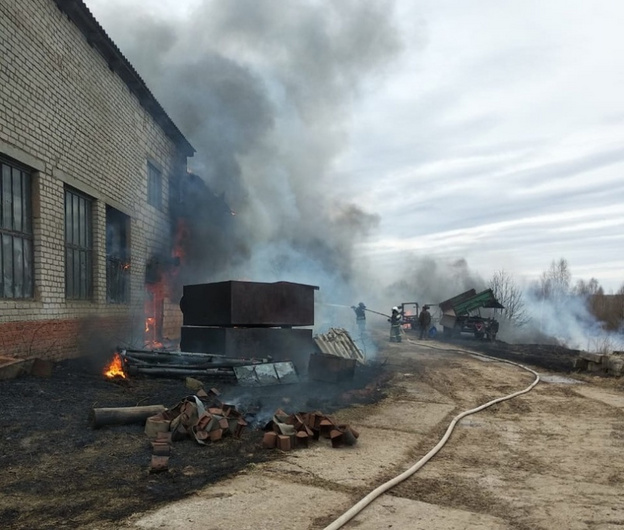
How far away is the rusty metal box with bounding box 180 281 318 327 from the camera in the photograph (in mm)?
10633

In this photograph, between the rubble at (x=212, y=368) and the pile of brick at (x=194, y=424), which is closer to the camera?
the pile of brick at (x=194, y=424)

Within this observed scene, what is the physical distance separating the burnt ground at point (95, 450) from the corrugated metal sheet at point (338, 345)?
9.83ft

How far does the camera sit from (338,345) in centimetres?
1295

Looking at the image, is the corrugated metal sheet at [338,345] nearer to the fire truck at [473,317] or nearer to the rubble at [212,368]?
the rubble at [212,368]

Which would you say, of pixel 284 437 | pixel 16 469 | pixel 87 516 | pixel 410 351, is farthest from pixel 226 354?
pixel 410 351

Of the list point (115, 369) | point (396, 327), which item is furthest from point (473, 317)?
point (115, 369)

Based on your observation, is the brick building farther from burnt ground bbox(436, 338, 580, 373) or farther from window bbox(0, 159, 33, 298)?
burnt ground bbox(436, 338, 580, 373)

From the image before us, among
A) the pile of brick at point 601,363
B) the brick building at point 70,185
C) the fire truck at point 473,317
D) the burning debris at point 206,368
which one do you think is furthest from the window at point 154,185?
the fire truck at point 473,317

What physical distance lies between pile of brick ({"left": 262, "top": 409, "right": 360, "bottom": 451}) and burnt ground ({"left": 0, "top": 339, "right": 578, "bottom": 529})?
6.5 inches

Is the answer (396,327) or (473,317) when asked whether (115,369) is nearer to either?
(396,327)

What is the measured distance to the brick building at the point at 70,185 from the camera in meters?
8.70

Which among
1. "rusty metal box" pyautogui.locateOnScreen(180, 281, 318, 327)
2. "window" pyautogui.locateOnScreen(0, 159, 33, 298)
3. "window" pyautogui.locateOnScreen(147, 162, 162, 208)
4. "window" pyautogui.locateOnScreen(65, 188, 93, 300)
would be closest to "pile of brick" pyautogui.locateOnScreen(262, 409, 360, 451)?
"rusty metal box" pyautogui.locateOnScreen(180, 281, 318, 327)

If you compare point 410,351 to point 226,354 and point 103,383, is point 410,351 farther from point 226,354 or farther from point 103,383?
point 103,383

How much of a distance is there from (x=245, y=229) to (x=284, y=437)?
1943 centimetres
